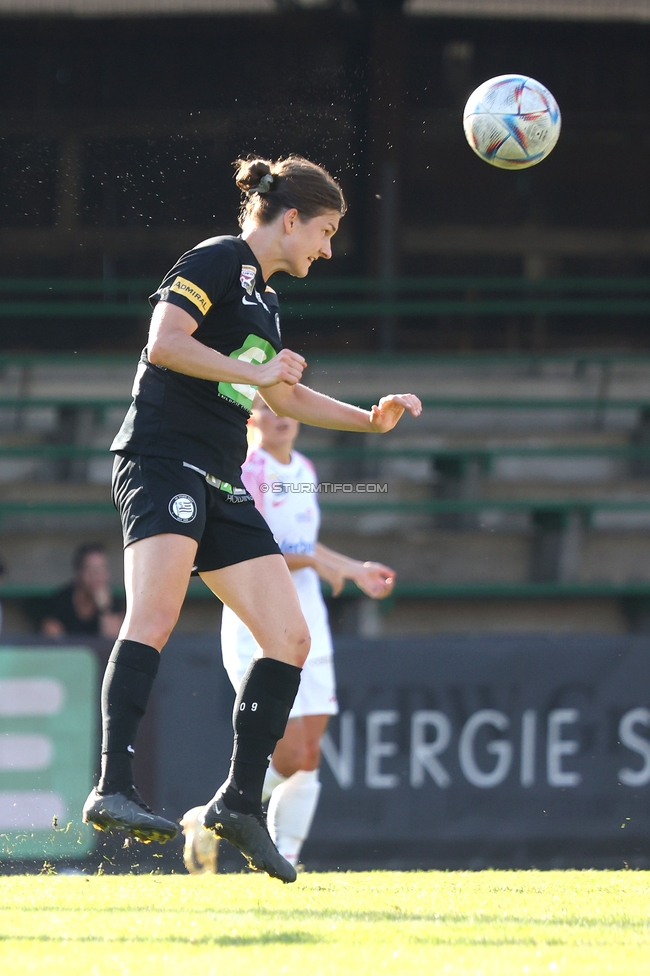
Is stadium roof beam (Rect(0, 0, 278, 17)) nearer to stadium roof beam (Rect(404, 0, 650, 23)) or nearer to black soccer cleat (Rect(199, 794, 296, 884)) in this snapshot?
stadium roof beam (Rect(404, 0, 650, 23))

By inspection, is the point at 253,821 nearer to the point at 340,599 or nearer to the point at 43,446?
the point at 340,599

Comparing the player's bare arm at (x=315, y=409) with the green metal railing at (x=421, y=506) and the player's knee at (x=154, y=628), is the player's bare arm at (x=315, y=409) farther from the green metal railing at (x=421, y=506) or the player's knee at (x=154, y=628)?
the green metal railing at (x=421, y=506)

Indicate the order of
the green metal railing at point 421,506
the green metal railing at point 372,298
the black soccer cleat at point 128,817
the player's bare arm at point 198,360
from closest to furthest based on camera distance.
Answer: the black soccer cleat at point 128,817 < the player's bare arm at point 198,360 < the green metal railing at point 421,506 < the green metal railing at point 372,298

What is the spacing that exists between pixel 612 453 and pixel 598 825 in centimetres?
520

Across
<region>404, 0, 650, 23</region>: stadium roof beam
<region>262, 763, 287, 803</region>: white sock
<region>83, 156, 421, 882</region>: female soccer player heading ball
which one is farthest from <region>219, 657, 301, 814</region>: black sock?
<region>404, 0, 650, 23</region>: stadium roof beam

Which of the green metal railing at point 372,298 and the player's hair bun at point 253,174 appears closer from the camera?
the player's hair bun at point 253,174

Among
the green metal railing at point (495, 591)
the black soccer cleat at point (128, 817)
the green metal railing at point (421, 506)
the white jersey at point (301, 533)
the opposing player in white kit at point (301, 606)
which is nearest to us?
the black soccer cleat at point (128, 817)

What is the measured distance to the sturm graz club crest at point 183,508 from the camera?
3.88 m

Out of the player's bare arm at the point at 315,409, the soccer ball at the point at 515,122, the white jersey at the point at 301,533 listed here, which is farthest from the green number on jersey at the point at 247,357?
the white jersey at the point at 301,533

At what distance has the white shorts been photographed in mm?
5716

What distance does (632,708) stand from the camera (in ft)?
25.1

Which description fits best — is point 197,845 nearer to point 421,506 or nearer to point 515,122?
point 515,122

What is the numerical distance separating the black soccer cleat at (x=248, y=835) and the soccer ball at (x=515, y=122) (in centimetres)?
270

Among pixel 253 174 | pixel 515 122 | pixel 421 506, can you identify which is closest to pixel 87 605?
pixel 421 506
